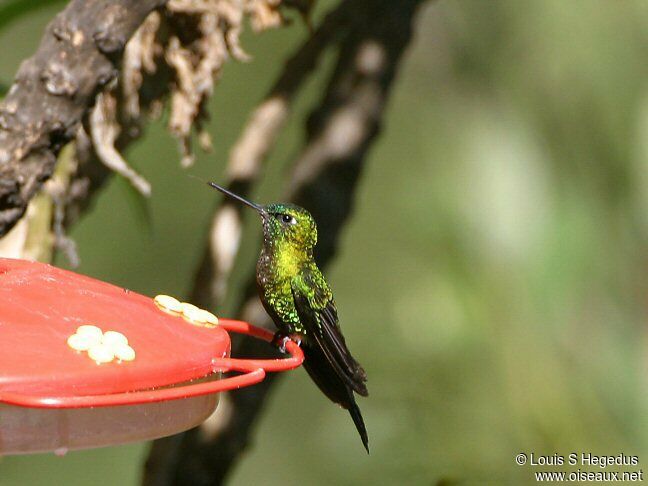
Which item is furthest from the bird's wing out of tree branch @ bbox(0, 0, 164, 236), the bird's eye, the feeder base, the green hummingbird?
tree branch @ bbox(0, 0, 164, 236)

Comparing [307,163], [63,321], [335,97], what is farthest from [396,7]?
[63,321]

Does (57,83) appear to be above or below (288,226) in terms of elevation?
above

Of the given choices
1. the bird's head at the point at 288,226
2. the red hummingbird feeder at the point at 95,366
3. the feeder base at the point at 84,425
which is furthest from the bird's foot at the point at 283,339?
the feeder base at the point at 84,425

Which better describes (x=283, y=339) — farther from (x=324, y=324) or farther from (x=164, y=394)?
(x=164, y=394)

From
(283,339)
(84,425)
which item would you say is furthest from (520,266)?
(84,425)

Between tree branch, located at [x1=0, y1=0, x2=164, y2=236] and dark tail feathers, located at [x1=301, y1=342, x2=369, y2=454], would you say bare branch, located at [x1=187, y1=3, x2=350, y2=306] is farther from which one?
tree branch, located at [x1=0, y1=0, x2=164, y2=236]

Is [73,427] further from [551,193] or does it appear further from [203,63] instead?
[551,193]

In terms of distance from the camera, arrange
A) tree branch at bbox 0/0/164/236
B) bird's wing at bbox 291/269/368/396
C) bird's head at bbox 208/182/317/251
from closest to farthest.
Result: tree branch at bbox 0/0/164/236 < bird's wing at bbox 291/269/368/396 < bird's head at bbox 208/182/317/251

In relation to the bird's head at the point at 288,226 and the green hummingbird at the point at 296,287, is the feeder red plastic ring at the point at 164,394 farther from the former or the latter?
the bird's head at the point at 288,226
